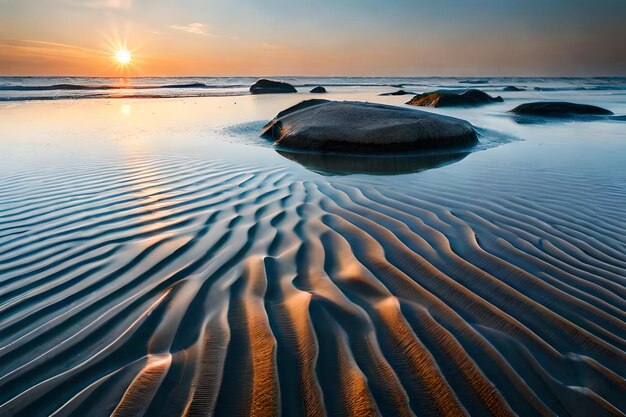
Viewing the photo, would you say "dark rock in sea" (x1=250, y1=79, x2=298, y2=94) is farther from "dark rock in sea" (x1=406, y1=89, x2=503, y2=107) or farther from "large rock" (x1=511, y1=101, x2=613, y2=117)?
"large rock" (x1=511, y1=101, x2=613, y2=117)

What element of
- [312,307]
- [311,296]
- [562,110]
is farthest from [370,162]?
[562,110]

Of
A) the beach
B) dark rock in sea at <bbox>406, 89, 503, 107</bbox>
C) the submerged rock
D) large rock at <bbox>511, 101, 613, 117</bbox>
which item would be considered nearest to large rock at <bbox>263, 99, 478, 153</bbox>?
the submerged rock

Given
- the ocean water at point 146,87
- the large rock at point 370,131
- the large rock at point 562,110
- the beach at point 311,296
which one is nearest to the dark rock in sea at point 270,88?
the ocean water at point 146,87

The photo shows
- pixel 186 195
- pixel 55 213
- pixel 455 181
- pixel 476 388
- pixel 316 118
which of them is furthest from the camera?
pixel 316 118

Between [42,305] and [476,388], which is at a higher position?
[42,305]

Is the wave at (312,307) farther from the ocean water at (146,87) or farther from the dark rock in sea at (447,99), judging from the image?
the ocean water at (146,87)

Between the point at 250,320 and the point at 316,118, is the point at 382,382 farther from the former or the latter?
the point at 316,118

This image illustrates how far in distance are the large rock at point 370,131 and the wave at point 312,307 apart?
284 cm

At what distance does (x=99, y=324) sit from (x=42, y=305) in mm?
438

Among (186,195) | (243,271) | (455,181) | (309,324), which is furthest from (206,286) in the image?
(455,181)

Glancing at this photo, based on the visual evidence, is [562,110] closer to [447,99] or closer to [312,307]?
[447,99]

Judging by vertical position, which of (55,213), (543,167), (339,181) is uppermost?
(55,213)

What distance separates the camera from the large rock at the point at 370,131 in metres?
6.46

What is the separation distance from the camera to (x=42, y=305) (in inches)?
81.8
